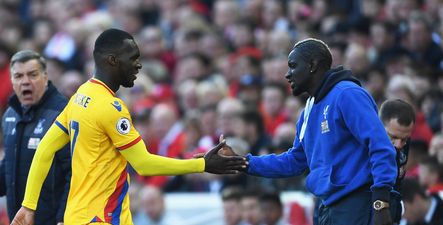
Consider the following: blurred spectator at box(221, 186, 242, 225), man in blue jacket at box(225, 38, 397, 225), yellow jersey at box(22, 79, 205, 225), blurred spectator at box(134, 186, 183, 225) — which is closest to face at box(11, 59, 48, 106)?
yellow jersey at box(22, 79, 205, 225)

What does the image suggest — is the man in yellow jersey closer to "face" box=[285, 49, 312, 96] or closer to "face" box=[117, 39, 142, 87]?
"face" box=[117, 39, 142, 87]

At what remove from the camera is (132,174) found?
47.4 feet

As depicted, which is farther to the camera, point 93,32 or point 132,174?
point 93,32

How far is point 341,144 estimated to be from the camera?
7664 millimetres

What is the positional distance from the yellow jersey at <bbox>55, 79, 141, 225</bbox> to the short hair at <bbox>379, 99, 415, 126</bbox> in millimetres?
2212

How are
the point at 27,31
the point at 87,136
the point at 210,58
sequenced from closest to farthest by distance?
the point at 87,136 < the point at 210,58 < the point at 27,31

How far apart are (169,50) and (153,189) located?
16.7 feet

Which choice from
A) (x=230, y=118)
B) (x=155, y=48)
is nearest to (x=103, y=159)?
(x=230, y=118)

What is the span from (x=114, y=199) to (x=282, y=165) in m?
1.54

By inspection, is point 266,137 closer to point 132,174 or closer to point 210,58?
point 132,174

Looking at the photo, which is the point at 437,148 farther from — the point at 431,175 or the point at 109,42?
the point at 109,42

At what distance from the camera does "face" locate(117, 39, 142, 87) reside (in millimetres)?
7750

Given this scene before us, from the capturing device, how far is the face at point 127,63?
775 centimetres


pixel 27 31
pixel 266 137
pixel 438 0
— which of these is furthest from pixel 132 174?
pixel 27 31
